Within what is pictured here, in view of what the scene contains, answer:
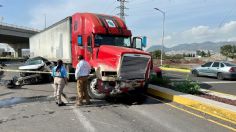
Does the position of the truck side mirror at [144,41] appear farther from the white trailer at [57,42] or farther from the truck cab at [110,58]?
the white trailer at [57,42]

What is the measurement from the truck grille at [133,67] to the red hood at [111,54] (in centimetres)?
22

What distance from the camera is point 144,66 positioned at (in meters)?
12.1

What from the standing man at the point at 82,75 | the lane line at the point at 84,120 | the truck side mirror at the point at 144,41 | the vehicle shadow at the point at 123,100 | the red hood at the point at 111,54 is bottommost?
the lane line at the point at 84,120

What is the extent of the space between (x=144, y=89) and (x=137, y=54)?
1866 millimetres

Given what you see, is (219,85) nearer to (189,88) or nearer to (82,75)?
(189,88)

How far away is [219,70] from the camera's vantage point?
2323 centimetres

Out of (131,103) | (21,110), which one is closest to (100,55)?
(131,103)

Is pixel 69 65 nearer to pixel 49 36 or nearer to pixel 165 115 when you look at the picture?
pixel 49 36

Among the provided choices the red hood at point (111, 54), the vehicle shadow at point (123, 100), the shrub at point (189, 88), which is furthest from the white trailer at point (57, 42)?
the shrub at point (189, 88)

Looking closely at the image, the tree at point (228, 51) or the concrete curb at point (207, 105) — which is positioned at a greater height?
the tree at point (228, 51)

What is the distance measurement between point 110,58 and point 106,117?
3370 mm

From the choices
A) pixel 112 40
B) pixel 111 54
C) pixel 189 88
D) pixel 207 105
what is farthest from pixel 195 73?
pixel 207 105

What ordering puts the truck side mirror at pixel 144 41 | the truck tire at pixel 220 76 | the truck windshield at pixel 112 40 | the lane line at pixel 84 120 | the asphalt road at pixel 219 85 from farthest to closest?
the truck tire at pixel 220 76 < the asphalt road at pixel 219 85 < the truck side mirror at pixel 144 41 < the truck windshield at pixel 112 40 < the lane line at pixel 84 120

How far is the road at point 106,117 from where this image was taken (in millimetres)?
7887
